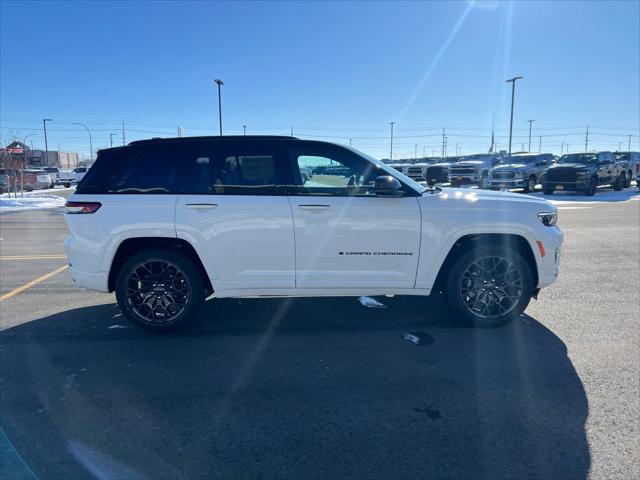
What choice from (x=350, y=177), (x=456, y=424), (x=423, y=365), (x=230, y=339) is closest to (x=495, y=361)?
(x=423, y=365)

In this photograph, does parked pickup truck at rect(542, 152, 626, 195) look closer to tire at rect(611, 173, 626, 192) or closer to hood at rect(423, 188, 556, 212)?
tire at rect(611, 173, 626, 192)

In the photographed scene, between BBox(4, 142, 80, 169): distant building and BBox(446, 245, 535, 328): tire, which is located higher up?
BBox(4, 142, 80, 169): distant building

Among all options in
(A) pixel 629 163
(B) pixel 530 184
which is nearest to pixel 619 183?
(A) pixel 629 163

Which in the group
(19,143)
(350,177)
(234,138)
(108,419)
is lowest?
(108,419)

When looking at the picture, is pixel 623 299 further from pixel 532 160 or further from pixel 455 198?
pixel 532 160

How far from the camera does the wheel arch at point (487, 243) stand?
4426 millimetres

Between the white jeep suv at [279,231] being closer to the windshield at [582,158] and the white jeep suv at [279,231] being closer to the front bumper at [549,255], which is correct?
the front bumper at [549,255]

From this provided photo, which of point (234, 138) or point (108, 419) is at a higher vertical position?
point (234, 138)

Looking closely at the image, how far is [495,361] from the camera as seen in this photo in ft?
12.5

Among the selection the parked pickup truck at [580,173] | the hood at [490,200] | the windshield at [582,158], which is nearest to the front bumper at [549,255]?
the hood at [490,200]

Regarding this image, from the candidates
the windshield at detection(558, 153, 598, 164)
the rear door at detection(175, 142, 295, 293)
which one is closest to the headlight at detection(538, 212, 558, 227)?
the rear door at detection(175, 142, 295, 293)

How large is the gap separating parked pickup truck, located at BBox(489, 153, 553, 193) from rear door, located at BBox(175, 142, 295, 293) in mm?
21686

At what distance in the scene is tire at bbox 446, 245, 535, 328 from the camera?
440 cm

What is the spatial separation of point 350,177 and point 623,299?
12.8 feet
